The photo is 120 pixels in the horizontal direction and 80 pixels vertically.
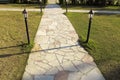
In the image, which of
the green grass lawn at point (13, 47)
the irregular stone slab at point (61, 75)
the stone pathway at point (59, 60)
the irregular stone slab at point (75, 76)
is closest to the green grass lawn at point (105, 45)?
the stone pathway at point (59, 60)

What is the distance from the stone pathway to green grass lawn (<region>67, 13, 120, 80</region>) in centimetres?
24

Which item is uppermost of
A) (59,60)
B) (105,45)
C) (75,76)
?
(105,45)

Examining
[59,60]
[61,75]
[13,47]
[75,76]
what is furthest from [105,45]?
[13,47]

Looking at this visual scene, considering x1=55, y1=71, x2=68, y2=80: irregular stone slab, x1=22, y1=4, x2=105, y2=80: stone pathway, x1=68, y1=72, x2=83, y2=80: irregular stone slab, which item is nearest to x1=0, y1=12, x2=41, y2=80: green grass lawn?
x1=22, y1=4, x2=105, y2=80: stone pathway

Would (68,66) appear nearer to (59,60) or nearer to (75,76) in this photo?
(59,60)

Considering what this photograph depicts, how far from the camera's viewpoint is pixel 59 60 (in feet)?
17.0

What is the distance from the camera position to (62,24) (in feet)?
29.1

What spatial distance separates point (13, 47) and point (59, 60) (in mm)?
1792

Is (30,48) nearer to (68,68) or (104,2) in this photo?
(68,68)

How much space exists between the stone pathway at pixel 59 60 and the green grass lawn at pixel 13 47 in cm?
24

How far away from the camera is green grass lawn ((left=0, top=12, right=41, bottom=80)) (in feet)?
15.0

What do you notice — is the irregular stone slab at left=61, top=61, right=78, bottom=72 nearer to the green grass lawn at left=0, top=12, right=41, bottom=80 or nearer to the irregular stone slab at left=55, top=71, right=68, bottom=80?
the irregular stone slab at left=55, top=71, right=68, bottom=80

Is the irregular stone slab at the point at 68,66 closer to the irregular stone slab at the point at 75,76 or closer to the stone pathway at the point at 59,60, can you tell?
the stone pathway at the point at 59,60

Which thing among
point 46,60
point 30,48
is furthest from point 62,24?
point 46,60
